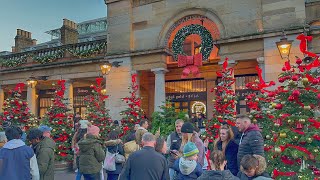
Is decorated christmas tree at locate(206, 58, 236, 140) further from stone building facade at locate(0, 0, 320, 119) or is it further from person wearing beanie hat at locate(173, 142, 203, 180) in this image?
person wearing beanie hat at locate(173, 142, 203, 180)

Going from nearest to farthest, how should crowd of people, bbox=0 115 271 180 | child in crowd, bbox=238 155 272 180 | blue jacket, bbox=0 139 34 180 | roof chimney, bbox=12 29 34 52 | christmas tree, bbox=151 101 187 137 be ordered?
child in crowd, bbox=238 155 272 180 → crowd of people, bbox=0 115 271 180 → blue jacket, bbox=0 139 34 180 → christmas tree, bbox=151 101 187 137 → roof chimney, bbox=12 29 34 52

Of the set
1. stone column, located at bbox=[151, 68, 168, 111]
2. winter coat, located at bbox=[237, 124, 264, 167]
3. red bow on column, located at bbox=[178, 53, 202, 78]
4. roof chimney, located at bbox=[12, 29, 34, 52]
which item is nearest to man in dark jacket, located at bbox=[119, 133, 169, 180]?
winter coat, located at bbox=[237, 124, 264, 167]

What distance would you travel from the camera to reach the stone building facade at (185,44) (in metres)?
15.2

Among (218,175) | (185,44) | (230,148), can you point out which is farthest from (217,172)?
(185,44)

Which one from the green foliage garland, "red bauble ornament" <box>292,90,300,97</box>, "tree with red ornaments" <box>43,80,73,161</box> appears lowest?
"tree with red ornaments" <box>43,80,73,161</box>

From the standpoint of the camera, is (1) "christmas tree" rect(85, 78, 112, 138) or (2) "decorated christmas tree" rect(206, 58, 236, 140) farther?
(1) "christmas tree" rect(85, 78, 112, 138)

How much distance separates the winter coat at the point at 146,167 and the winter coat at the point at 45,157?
6.91 ft

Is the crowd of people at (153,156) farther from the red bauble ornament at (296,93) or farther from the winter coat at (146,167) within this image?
the red bauble ornament at (296,93)

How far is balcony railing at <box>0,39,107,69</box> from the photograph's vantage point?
→ 21.6 meters

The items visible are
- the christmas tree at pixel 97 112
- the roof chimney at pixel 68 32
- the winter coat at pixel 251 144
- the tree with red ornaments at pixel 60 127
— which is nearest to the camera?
the winter coat at pixel 251 144

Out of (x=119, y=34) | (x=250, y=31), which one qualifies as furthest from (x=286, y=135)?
(x=119, y=34)

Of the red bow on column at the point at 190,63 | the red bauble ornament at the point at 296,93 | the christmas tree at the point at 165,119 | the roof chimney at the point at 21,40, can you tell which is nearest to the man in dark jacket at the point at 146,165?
the red bauble ornament at the point at 296,93

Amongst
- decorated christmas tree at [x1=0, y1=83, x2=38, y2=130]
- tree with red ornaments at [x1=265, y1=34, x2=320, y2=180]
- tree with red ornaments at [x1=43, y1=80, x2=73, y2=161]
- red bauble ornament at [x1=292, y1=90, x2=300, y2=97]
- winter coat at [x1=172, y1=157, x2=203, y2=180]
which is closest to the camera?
winter coat at [x1=172, y1=157, x2=203, y2=180]

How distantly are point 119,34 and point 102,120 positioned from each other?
6.41m
